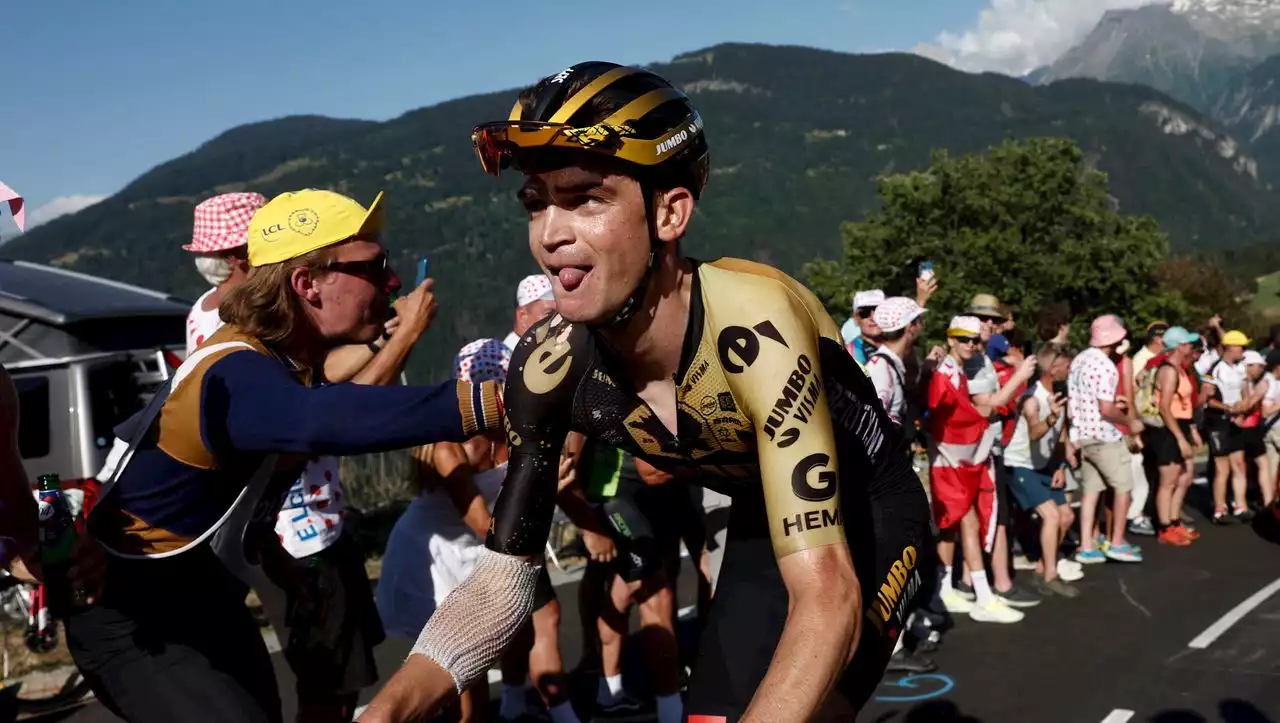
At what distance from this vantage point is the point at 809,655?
1.89 m

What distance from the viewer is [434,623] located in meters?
2.29

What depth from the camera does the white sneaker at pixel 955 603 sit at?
7.68m

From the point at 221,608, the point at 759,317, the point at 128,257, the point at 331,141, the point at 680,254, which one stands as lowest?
the point at 221,608

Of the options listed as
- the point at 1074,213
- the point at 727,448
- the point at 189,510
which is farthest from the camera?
the point at 1074,213

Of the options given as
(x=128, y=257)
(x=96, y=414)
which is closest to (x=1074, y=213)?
(x=128, y=257)

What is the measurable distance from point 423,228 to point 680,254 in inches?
2751

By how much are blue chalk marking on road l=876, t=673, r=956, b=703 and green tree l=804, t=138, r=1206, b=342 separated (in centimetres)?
5243

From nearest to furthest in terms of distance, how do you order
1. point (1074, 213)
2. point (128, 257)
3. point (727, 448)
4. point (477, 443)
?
1. point (727, 448)
2. point (477, 443)
3. point (128, 257)
4. point (1074, 213)

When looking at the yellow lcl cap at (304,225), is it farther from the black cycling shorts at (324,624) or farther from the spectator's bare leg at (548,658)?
the spectator's bare leg at (548,658)

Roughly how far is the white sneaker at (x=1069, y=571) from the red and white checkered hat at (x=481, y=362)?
5507 mm

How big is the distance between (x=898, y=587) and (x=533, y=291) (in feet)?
11.3

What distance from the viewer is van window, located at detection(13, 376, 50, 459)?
22.5ft

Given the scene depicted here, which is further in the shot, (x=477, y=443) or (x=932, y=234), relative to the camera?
(x=932, y=234)

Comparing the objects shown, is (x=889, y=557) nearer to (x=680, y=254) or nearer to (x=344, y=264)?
(x=680, y=254)
